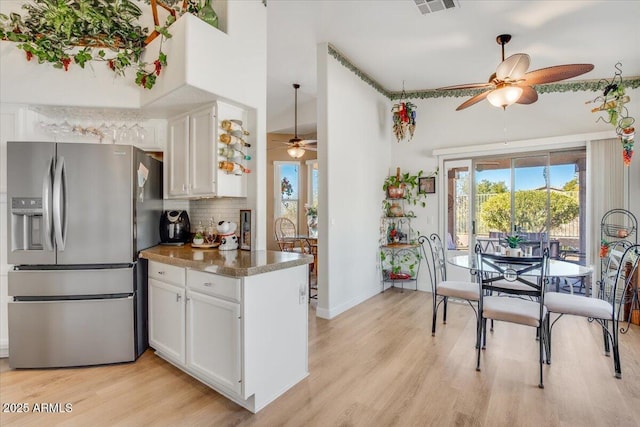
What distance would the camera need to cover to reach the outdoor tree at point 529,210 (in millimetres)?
4473

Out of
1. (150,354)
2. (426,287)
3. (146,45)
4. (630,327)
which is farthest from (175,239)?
(630,327)

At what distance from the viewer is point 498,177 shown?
482 cm

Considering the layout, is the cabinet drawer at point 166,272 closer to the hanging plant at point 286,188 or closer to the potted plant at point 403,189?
the potted plant at point 403,189

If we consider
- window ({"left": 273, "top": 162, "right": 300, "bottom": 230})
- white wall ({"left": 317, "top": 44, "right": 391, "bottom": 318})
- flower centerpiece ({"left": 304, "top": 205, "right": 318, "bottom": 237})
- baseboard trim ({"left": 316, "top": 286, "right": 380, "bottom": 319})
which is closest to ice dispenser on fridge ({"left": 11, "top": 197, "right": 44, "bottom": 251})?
white wall ({"left": 317, "top": 44, "right": 391, "bottom": 318})

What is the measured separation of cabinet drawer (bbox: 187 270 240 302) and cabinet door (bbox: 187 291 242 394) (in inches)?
1.5

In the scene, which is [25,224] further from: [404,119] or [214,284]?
[404,119]

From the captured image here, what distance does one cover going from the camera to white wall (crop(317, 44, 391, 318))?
3.80 metres

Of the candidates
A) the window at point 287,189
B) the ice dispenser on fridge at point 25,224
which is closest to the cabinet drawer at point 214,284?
the ice dispenser on fridge at point 25,224

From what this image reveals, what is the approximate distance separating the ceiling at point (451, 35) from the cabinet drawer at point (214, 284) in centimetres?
259

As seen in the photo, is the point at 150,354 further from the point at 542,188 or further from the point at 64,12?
the point at 542,188

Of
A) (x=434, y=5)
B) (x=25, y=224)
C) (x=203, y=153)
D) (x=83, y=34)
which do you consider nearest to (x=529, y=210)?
(x=434, y=5)

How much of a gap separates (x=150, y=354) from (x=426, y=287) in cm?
395

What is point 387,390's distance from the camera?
2.25 m

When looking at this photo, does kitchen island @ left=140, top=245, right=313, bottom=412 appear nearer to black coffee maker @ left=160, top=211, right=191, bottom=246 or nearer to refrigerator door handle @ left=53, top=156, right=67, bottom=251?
black coffee maker @ left=160, top=211, right=191, bottom=246
